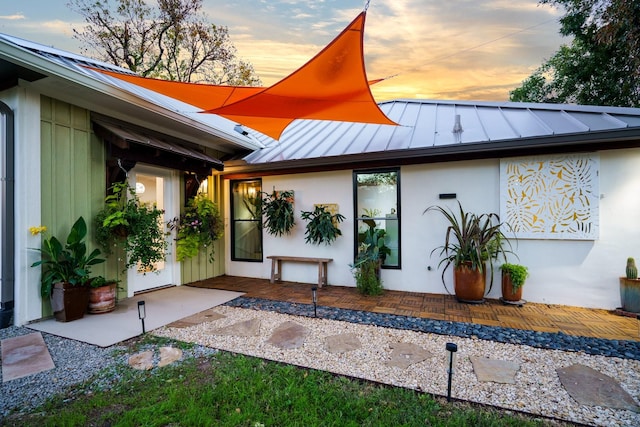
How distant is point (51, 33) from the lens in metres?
8.20

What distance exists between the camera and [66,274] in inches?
147

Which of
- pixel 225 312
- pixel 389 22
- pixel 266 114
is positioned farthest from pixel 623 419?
pixel 389 22

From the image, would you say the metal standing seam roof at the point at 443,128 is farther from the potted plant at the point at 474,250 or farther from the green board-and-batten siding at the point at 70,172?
the green board-and-batten siding at the point at 70,172

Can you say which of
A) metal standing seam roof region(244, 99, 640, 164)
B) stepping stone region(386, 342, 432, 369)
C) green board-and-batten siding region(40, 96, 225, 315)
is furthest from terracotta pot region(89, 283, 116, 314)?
stepping stone region(386, 342, 432, 369)

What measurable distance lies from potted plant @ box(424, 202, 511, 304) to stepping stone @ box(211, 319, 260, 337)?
2.99m

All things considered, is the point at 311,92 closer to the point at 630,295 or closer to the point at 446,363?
the point at 446,363

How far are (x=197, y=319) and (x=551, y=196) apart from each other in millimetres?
5299

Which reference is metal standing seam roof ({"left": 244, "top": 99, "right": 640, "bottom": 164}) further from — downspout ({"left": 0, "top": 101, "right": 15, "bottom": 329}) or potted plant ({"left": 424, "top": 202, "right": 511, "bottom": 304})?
downspout ({"left": 0, "top": 101, "right": 15, "bottom": 329})

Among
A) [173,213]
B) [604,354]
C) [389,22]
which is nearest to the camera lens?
[604,354]

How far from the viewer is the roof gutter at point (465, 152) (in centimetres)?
A: 385

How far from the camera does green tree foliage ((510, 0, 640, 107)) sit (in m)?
5.59

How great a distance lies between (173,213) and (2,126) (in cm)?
253

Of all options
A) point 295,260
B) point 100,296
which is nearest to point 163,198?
point 100,296

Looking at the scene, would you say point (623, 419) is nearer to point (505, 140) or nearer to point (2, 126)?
point (505, 140)
